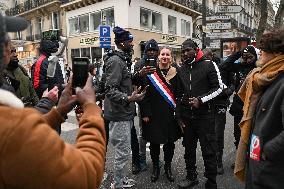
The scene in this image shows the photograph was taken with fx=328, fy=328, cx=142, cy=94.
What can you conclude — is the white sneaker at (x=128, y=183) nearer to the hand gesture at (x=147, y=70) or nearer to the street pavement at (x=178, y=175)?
the street pavement at (x=178, y=175)

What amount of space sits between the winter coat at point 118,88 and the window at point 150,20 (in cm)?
1920

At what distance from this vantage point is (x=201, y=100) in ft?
14.0

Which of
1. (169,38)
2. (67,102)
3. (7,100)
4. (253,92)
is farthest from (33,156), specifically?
(169,38)

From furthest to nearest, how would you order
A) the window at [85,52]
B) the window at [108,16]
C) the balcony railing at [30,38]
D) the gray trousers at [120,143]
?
the balcony railing at [30,38] < the window at [85,52] < the window at [108,16] < the gray trousers at [120,143]

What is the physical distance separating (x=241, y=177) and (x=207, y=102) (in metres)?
1.30

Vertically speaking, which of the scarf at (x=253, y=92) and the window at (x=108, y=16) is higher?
the window at (x=108, y=16)

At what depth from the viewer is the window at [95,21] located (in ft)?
78.1

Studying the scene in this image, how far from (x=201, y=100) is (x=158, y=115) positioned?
80 cm

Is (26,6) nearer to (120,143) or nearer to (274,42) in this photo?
(120,143)

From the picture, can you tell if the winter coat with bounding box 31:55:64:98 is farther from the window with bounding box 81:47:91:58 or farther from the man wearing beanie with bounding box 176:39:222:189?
the window with bounding box 81:47:91:58

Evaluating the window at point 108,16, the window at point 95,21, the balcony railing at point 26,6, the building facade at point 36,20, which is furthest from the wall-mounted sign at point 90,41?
the balcony railing at point 26,6

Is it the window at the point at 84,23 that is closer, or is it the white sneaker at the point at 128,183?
the white sneaker at the point at 128,183

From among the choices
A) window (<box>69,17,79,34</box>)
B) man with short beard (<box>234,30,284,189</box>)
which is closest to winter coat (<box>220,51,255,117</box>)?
man with short beard (<box>234,30,284,189</box>)

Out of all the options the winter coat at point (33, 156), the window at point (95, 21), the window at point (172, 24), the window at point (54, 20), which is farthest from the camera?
the window at point (54, 20)
